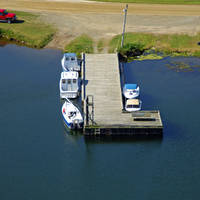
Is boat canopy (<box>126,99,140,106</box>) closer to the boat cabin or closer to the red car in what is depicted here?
the boat cabin

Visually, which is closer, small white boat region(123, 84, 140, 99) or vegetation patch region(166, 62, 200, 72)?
small white boat region(123, 84, 140, 99)

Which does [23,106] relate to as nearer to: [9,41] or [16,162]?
[16,162]

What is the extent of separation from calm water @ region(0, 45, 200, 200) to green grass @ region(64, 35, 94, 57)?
37.9 feet

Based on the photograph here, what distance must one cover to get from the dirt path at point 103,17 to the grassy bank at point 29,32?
7.87ft

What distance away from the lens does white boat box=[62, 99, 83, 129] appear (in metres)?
58.4

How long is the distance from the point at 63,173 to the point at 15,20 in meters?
61.9

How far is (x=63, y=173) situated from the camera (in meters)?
50.8

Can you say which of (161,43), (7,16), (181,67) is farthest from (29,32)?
(181,67)

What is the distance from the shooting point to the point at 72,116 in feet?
195

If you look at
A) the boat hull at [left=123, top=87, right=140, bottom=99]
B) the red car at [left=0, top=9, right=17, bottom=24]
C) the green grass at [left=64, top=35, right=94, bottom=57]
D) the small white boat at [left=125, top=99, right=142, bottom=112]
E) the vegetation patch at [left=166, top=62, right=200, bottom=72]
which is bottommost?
the small white boat at [left=125, top=99, right=142, bottom=112]

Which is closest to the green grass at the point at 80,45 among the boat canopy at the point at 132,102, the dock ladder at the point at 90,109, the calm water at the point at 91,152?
the calm water at the point at 91,152

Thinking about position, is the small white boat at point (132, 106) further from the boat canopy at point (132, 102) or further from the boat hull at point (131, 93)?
the boat hull at point (131, 93)

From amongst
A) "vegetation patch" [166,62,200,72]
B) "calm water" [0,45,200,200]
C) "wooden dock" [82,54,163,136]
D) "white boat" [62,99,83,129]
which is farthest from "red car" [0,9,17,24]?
"vegetation patch" [166,62,200,72]

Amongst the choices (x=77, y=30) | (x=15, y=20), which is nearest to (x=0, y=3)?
(x=15, y=20)
